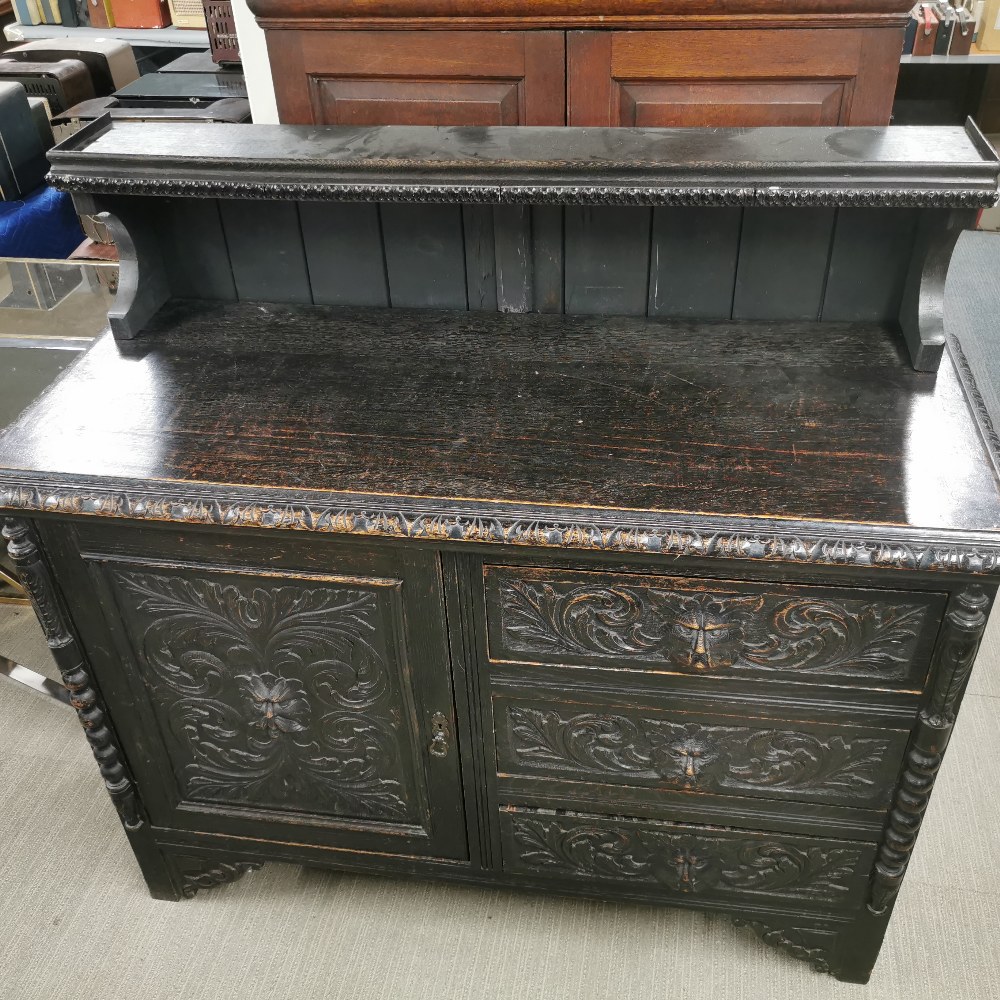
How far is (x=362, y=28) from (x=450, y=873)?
1.62 metres

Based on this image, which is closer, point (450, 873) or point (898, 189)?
point (898, 189)

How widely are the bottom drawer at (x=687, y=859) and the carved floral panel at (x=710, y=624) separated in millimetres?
327

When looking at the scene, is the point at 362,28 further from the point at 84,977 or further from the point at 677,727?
the point at 84,977

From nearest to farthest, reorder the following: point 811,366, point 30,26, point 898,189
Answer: point 898,189, point 811,366, point 30,26

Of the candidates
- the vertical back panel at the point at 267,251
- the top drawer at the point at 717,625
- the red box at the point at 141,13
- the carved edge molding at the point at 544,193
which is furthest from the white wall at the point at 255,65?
the red box at the point at 141,13

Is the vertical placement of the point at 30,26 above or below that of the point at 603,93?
below

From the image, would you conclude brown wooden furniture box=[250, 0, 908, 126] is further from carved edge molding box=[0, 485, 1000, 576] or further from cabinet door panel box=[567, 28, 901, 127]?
carved edge molding box=[0, 485, 1000, 576]

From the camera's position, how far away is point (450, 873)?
1.56m

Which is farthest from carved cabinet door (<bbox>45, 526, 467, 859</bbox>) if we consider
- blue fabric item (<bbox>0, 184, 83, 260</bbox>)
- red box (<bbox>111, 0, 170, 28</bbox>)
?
red box (<bbox>111, 0, 170, 28</bbox>)

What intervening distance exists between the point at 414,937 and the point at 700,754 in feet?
2.11

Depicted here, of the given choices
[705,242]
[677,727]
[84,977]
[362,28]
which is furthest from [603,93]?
[84,977]

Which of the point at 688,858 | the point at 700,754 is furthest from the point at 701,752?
the point at 688,858

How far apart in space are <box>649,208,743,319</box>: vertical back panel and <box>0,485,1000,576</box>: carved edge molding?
0.52 m

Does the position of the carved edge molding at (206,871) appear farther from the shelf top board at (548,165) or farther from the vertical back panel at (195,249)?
the shelf top board at (548,165)
